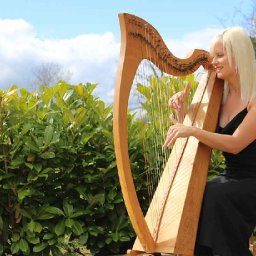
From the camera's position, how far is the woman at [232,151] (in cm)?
278

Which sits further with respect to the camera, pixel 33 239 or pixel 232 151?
pixel 33 239

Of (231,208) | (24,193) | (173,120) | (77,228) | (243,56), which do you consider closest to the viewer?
(231,208)

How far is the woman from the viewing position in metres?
2.78

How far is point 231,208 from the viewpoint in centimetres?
283

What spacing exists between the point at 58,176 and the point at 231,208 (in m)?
1.50

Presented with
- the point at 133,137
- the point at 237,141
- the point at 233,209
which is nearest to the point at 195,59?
the point at 237,141

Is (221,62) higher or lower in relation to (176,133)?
higher

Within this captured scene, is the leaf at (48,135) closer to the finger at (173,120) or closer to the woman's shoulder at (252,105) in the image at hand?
the finger at (173,120)

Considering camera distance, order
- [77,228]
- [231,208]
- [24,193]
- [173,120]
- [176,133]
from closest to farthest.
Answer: [176,133], [231,208], [173,120], [24,193], [77,228]

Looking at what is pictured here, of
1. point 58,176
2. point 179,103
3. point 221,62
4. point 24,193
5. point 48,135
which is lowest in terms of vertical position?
point 24,193

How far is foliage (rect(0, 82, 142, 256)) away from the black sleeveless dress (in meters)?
1.14

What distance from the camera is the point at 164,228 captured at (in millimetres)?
2730

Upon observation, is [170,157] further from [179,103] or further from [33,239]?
[33,239]

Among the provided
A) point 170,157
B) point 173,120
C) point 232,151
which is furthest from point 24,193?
point 232,151
